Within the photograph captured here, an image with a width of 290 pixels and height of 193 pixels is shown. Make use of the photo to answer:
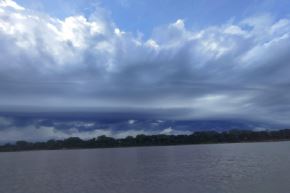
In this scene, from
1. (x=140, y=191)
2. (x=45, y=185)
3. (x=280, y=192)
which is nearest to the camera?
(x=280, y=192)

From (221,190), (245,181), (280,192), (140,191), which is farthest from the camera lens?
(245,181)

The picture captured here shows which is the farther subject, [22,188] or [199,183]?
[22,188]

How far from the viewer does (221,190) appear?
171 ft

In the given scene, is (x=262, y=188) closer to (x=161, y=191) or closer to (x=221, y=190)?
(x=221, y=190)

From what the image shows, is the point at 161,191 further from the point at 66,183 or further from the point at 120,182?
the point at 66,183

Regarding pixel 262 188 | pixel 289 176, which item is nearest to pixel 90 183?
pixel 262 188

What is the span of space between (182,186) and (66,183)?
79.0 feet

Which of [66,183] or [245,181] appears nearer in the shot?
[245,181]

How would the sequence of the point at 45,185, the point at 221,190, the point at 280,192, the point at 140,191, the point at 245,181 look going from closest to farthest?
the point at 280,192 < the point at 221,190 < the point at 140,191 < the point at 245,181 < the point at 45,185

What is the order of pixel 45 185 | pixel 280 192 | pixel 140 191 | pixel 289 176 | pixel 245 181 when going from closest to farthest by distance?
pixel 280 192, pixel 140 191, pixel 245 181, pixel 289 176, pixel 45 185

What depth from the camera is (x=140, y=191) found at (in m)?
56.3

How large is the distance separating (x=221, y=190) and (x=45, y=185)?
3414 cm

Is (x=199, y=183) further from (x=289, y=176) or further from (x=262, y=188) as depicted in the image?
(x=289, y=176)

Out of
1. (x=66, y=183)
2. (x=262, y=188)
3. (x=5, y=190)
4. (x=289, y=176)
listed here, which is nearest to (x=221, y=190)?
(x=262, y=188)
